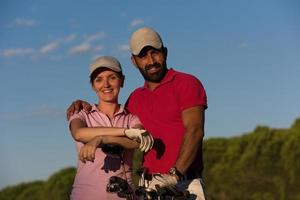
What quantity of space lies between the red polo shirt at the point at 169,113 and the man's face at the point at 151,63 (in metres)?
0.08

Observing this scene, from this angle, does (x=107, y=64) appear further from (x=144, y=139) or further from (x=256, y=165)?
(x=256, y=165)

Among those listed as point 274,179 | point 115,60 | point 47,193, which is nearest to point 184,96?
point 115,60

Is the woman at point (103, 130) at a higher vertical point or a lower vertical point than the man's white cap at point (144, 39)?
lower

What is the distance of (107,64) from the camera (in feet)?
18.1

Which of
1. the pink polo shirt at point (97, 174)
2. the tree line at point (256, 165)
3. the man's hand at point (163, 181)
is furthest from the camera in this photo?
the tree line at point (256, 165)

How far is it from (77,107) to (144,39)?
34.1 inches

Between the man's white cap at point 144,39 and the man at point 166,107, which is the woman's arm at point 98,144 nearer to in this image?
the man at point 166,107

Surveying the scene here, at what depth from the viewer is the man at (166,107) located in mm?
5516

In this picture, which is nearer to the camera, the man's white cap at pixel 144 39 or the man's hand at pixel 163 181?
the man's hand at pixel 163 181

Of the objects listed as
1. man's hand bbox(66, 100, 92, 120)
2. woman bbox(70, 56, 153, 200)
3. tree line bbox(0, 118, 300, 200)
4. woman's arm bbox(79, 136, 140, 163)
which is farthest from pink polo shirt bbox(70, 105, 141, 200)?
tree line bbox(0, 118, 300, 200)

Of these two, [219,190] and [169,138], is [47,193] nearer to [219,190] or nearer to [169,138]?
[219,190]

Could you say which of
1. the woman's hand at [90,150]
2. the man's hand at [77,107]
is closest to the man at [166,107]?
the man's hand at [77,107]

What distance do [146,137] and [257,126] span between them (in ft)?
118

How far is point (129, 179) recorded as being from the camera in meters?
5.47
